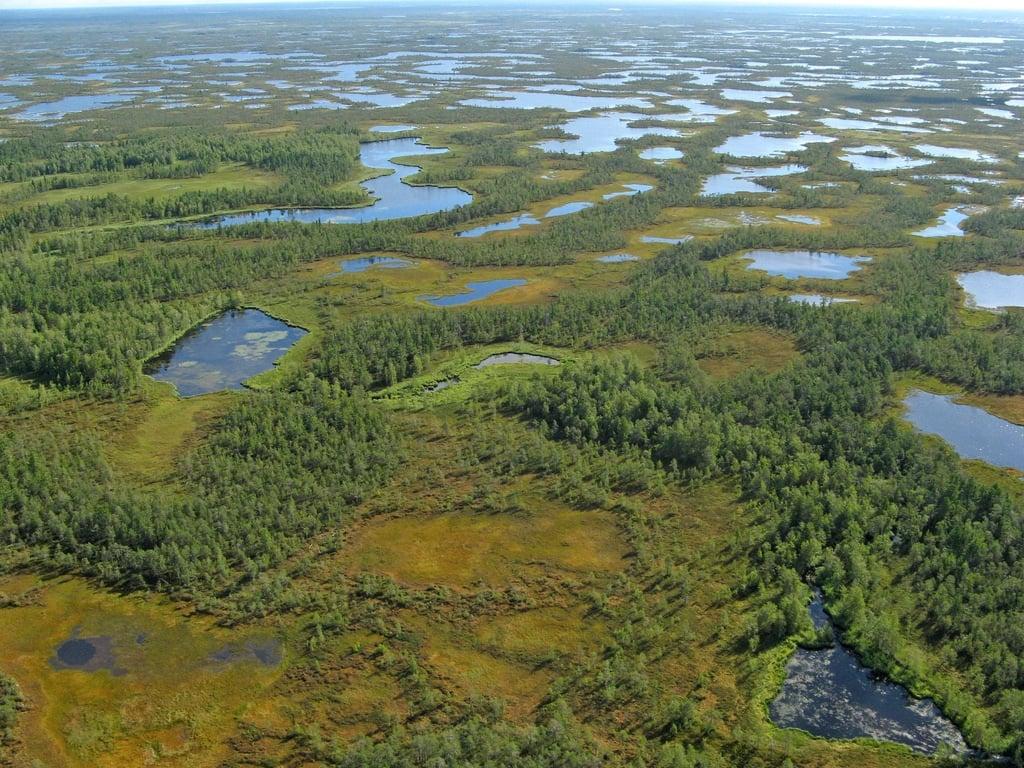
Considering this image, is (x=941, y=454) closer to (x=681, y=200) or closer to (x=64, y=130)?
(x=681, y=200)

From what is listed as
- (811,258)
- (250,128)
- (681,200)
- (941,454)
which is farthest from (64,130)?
(941,454)

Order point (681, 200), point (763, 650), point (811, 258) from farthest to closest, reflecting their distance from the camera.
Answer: point (681, 200) → point (811, 258) → point (763, 650)

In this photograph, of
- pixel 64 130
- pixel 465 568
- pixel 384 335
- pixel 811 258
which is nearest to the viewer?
pixel 465 568

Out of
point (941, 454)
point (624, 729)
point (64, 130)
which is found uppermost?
point (64, 130)

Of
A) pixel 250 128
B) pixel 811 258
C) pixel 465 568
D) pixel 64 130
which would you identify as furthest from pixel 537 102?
pixel 465 568

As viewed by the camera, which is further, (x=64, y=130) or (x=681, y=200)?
(x=64, y=130)

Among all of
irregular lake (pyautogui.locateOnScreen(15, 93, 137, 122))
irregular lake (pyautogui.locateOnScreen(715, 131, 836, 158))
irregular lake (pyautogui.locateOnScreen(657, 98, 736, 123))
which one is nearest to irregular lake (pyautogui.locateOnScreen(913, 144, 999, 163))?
irregular lake (pyautogui.locateOnScreen(715, 131, 836, 158))

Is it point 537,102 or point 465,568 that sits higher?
point 537,102
